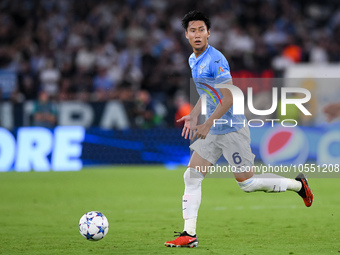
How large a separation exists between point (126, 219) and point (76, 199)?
8.87 ft

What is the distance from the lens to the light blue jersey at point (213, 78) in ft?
23.5

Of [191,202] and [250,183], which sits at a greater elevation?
[250,183]

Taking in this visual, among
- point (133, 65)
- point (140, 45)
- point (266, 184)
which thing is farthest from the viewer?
point (140, 45)

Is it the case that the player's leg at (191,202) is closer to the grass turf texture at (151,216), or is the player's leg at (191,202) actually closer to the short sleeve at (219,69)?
→ the grass turf texture at (151,216)

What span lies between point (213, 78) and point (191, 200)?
1.33 meters

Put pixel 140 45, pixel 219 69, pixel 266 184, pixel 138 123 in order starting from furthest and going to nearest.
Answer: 1. pixel 140 45
2. pixel 138 123
3. pixel 266 184
4. pixel 219 69

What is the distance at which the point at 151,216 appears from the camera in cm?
1014

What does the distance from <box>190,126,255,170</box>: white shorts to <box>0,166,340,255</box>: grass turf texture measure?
933 mm

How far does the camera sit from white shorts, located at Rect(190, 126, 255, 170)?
7.37 m

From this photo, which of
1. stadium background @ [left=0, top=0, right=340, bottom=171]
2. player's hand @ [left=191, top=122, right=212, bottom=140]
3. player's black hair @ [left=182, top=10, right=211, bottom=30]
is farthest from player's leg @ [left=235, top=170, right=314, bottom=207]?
stadium background @ [left=0, top=0, right=340, bottom=171]

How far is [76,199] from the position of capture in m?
12.3

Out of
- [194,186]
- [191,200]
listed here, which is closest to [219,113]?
[194,186]

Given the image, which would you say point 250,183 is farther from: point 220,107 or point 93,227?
point 93,227

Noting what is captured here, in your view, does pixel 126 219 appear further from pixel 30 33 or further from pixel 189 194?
pixel 30 33
